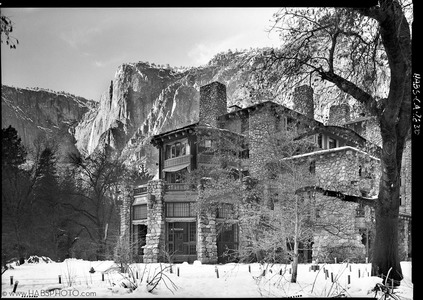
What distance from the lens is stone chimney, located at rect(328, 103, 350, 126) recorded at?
6566 millimetres

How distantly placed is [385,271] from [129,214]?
11.8 ft

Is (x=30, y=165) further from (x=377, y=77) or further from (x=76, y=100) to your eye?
(x=377, y=77)

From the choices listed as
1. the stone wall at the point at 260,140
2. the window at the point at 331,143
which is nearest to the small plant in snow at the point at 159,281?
the stone wall at the point at 260,140

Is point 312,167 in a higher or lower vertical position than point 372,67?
lower

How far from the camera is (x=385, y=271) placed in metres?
5.15

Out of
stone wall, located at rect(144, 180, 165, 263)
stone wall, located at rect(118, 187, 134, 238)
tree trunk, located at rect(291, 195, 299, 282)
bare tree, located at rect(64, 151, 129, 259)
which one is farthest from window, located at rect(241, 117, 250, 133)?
bare tree, located at rect(64, 151, 129, 259)

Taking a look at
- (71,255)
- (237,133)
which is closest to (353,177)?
(237,133)

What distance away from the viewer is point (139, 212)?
18.2 feet

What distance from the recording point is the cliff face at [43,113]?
12.2 ft

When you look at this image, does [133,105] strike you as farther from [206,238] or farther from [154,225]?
[206,238]

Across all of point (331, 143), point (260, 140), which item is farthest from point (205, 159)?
point (331, 143)

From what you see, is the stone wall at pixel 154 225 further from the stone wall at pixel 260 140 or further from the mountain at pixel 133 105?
the stone wall at pixel 260 140

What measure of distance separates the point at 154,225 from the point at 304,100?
3153 mm

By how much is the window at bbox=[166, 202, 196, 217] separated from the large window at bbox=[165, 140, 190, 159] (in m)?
0.79
